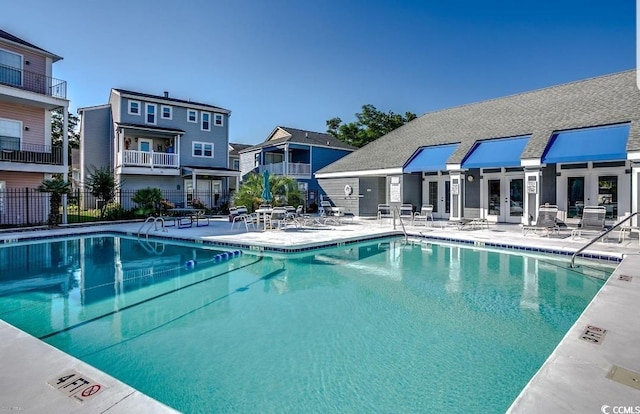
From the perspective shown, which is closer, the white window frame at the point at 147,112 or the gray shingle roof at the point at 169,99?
the gray shingle roof at the point at 169,99

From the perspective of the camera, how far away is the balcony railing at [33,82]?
19656 millimetres

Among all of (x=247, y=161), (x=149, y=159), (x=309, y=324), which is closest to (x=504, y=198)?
(x=309, y=324)

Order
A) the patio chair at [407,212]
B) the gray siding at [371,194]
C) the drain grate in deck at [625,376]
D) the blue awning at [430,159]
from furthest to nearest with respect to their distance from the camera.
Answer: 1. the gray siding at [371,194]
2. the patio chair at [407,212]
3. the blue awning at [430,159]
4. the drain grate in deck at [625,376]

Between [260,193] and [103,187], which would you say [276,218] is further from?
[103,187]

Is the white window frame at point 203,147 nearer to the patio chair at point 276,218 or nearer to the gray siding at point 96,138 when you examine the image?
the gray siding at point 96,138

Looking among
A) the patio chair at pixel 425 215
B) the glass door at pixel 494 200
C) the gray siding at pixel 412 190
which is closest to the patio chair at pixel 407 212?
the patio chair at pixel 425 215

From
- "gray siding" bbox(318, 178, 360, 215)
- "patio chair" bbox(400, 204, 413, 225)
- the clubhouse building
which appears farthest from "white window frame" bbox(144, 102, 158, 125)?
"patio chair" bbox(400, 204, 413, 225)

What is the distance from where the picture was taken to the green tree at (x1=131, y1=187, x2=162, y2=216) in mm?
23109

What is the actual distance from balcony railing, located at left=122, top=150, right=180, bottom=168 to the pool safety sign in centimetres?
2524

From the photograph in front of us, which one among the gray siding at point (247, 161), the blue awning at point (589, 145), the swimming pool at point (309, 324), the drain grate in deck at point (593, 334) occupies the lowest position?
the swimming pool at point (309, 324)

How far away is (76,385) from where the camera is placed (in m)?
3.53

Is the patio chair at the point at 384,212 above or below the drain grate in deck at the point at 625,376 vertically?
above

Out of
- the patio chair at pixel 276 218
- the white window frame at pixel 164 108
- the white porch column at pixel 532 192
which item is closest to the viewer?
the white porch column at pixel 532 192

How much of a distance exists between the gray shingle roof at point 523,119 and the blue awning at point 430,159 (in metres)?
0.38
